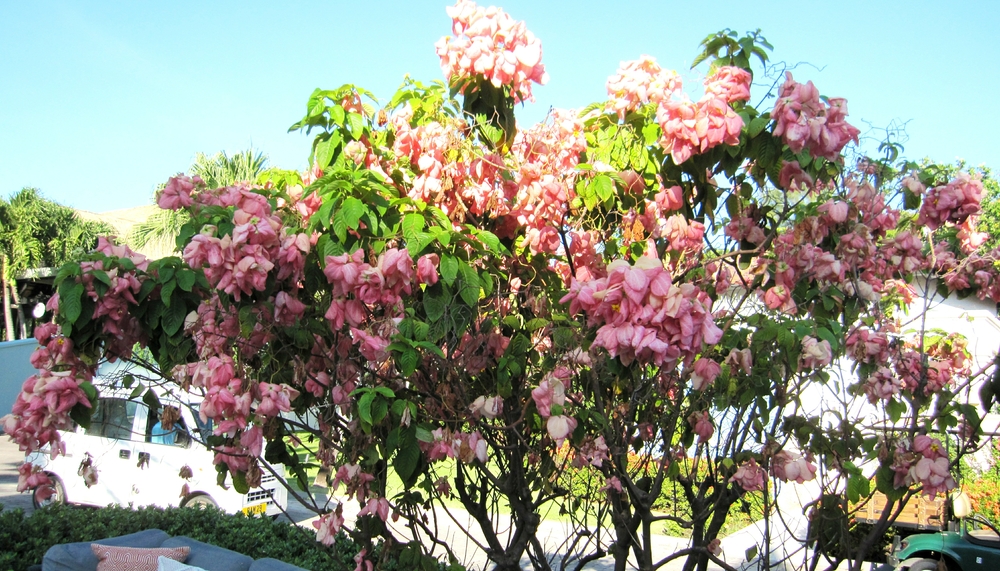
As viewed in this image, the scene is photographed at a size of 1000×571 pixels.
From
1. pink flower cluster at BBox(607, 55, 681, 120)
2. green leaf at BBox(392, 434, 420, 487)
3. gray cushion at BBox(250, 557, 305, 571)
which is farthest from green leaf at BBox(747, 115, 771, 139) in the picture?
gray cushion at BBox(250, 557, 305, 571)

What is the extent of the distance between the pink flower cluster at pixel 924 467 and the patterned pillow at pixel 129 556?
3789 millimetres

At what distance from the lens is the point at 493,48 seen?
2637mm

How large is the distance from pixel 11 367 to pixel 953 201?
19.2 metres

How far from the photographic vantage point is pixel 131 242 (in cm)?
1560

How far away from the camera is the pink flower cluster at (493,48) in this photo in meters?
2.62

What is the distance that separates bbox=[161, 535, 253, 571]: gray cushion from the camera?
4330 mm

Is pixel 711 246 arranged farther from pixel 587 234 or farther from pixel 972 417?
pixel 972 417

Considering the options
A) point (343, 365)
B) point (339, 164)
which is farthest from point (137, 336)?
point (339, 164)

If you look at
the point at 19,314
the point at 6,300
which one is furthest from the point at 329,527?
the point at 19,314

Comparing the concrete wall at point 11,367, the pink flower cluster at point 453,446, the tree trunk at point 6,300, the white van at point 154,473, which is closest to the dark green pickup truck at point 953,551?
the pink flower cluster at point 453,446

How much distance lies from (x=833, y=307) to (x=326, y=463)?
174 centimetres

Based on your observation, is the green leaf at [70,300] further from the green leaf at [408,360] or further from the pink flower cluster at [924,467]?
the pink flower cluster at [924,467]

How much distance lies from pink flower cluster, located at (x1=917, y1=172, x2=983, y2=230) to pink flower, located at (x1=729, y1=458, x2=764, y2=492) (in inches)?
40.8

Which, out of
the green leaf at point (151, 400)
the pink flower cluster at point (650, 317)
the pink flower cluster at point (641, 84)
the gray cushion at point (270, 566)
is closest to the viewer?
the pink flower cluster at point (650, 317)
